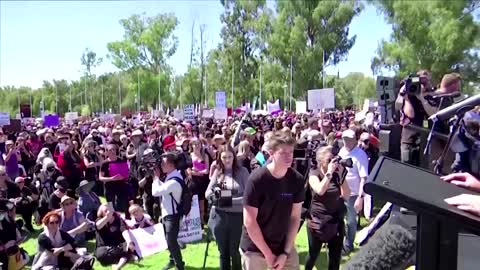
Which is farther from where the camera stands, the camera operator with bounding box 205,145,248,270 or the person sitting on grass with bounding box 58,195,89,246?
the person sitting on grass with bounding box 58,195,89,246

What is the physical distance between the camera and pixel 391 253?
1525 millimetres

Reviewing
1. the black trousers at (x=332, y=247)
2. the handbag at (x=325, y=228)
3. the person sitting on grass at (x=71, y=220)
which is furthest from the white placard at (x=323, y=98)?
the handbag at (x=325, y=228)

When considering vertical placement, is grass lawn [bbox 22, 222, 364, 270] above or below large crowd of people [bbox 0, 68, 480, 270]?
below

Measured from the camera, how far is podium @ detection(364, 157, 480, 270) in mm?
1354

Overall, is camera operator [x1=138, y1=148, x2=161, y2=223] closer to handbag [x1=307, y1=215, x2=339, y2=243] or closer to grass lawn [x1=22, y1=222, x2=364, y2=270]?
grass lawn [x1=22, y1=222, x2=364, y2=270]

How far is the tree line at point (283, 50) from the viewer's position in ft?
123

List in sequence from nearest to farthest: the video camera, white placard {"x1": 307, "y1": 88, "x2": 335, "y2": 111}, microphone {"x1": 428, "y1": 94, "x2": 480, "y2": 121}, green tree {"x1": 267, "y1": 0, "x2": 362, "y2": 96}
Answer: microphone {"x1": 428, "y1": 94, "x2": 480, "y2": 121}
the video camera
white placard {"x1": 307, "y1": 88, "x2": 335, "y2": 111}
green tree {"x1": 267, "y1": 0, "x2": 362, "y2": 96}

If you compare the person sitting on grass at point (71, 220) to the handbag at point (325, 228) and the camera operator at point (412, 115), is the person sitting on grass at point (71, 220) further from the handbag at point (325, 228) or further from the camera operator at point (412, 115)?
the camera operator at point (412, 115)

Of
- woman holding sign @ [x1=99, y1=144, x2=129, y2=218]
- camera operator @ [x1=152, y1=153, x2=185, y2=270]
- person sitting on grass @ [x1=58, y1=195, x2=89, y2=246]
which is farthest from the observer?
woman holding sign @ [x1=99, y1=144, x2=129, y2=218]

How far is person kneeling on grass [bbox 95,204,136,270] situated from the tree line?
94.2 feet

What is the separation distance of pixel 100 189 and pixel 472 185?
11.6 m

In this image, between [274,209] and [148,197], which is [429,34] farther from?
[274,209]

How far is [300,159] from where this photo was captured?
7309 mm

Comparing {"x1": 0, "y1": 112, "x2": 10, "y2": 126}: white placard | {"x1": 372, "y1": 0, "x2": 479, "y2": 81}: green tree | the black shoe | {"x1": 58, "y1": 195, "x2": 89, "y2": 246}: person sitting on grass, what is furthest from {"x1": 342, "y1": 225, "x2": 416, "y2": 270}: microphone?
{"x1": 372, "y1": 0, "x2": 479, "y2": 81}: green tree
